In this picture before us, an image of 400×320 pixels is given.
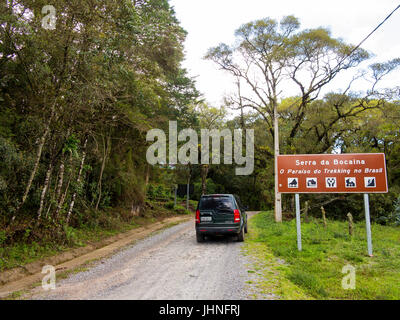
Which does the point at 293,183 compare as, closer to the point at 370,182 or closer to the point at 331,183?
the point at 331,183

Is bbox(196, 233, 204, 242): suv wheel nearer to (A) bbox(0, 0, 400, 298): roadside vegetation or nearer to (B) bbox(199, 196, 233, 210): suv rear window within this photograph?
(B) bbox(199, 196, 233, 210): suv rear window

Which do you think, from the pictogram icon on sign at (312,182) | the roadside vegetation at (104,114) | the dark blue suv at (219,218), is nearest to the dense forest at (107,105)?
the roadside vegetation at (104,114)

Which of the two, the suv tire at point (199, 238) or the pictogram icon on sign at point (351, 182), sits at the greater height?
the pictogram icon on sign at point (351, 182)

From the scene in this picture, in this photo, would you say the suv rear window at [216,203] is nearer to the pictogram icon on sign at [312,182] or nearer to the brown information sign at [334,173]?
the brown information sign at [334,173]

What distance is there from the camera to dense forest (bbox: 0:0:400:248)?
685cm

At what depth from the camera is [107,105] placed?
30.8 ft

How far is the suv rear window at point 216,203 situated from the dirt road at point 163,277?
146 cm

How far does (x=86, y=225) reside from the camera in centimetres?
1062

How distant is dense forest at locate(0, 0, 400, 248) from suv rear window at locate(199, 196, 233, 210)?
4.75 metres

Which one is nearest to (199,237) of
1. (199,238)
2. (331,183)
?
(199,238)

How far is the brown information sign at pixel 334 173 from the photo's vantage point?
283 inches

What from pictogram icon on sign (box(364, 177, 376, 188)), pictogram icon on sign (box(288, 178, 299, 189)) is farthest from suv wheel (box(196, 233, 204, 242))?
pictogram icon on sign (box(364, 177, 376, 188))

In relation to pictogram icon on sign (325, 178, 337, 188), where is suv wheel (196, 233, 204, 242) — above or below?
below

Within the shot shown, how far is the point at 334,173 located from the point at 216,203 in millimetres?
3963
